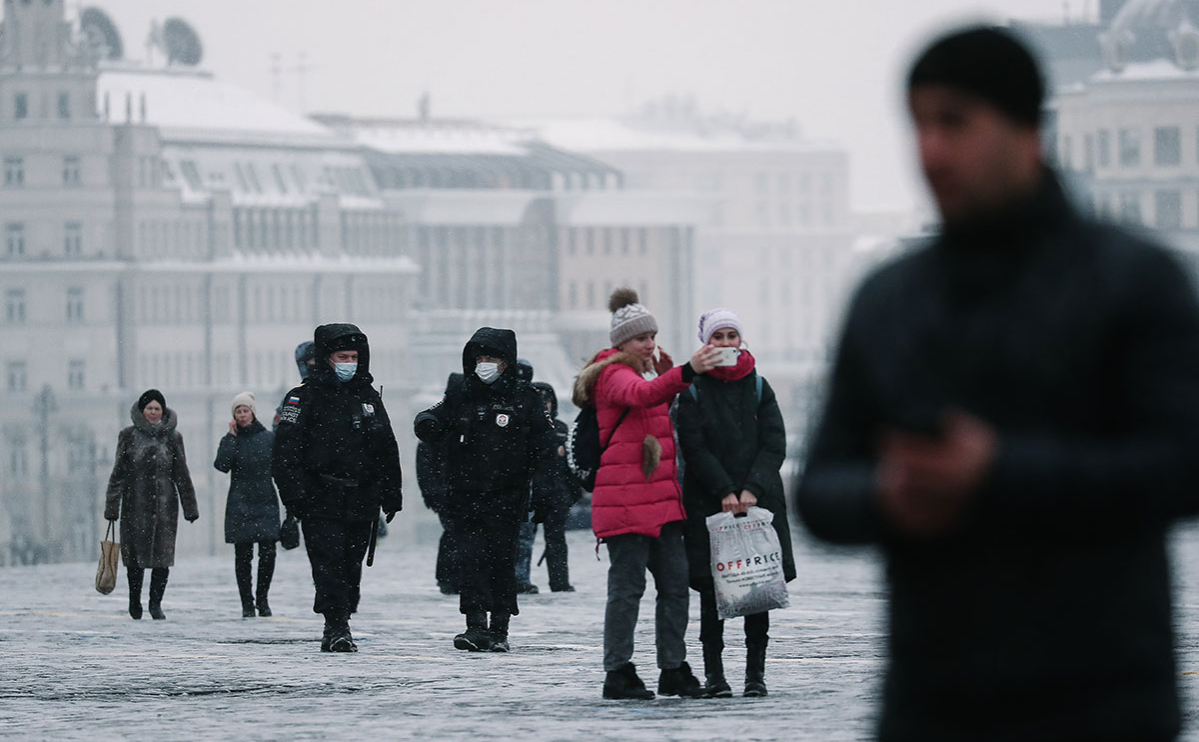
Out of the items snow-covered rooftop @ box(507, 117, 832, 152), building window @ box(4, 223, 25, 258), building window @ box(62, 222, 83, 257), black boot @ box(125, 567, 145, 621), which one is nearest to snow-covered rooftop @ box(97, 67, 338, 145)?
building window @ box(62, 222, 83, 257)

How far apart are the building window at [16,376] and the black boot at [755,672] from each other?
350 feet

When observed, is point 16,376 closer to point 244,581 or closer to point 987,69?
point 244,581

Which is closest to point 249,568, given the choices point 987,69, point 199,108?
point 987,69

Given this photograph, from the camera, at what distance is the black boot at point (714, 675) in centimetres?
979

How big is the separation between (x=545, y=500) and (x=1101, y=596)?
941 cm

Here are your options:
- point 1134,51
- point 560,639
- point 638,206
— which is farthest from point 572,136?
point 560,639

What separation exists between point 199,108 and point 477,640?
396 ft

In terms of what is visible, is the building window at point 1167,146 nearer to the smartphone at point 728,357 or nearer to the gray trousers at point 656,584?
the gray trousers at point 656,584

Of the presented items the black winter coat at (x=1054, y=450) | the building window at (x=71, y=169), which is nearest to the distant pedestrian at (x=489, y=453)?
the black winter coat at (x=1054, y=450)

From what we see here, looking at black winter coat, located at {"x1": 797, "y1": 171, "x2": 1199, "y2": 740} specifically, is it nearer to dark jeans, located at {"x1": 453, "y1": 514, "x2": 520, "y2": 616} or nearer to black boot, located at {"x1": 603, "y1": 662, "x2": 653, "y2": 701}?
black boot, located at {"x1": 603, "y1": 662, "x2": 653, "y2": 701}

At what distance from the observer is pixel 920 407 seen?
329cm

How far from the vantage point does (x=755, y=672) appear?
32.4 ft

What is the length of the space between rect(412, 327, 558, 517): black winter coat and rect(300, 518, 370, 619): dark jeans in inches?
23.0

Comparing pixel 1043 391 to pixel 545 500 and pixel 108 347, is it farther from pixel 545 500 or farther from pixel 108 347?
pixel 108 347
